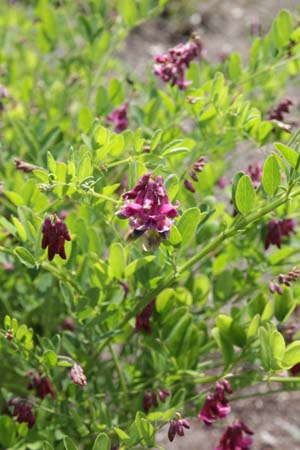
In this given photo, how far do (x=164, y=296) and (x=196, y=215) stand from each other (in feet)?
1.47

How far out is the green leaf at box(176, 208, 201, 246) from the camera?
1.63 metres

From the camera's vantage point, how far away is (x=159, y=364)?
6.91 feet

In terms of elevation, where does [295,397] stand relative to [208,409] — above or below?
below

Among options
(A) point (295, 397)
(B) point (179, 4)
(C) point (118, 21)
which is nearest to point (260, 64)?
(C) point (118, 21)

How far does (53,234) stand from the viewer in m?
1.63

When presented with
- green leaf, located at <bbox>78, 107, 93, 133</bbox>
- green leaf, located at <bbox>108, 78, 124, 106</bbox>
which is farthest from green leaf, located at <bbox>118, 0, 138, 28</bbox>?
green leaf, located at <bbox>78, 107, 93, 133</bbox>

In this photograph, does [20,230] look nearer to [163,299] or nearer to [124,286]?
[124,286]

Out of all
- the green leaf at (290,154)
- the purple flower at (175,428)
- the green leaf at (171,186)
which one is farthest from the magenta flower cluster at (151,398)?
the green leaf at (290,154)

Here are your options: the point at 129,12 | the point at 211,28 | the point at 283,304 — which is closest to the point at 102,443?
the point at 283,304

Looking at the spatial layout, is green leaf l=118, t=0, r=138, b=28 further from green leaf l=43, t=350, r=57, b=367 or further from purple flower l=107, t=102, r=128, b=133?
green leaf l=43, t=350, r=57, b=367

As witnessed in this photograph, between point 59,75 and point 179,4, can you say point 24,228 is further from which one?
point 179,4

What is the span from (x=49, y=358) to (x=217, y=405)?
422 mm

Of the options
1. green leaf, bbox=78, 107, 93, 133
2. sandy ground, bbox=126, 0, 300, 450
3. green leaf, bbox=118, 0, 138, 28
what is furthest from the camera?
sandy ground, bbox=126, 0, 300, 450

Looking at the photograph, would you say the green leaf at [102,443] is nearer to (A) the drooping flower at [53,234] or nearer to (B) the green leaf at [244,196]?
(A) the drooping flower at [53,234]
